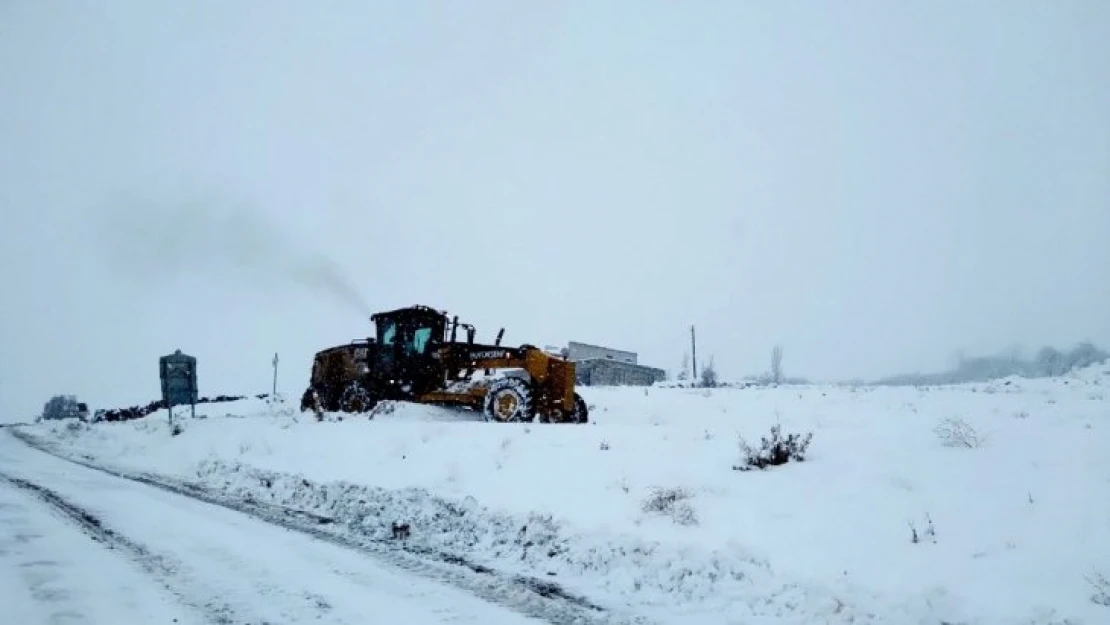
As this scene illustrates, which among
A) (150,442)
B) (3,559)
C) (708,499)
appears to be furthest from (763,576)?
(150,442)

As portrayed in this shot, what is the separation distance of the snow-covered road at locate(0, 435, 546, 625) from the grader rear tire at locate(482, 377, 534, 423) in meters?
7.81

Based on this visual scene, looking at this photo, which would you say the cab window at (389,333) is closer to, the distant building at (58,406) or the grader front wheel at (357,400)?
the grader front wheel at (357,400)

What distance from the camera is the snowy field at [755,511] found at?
4816 millimetres

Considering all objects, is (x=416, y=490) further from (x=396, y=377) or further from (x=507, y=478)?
(x=396, y=377)

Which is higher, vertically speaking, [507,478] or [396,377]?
[396,377]

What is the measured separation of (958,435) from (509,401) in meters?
9.87

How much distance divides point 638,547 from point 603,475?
2.59 m

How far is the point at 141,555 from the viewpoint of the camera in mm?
6121

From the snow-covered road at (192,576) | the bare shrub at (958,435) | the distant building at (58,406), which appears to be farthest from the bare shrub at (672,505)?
the distant building at (58,406)

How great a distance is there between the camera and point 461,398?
17.0 metres

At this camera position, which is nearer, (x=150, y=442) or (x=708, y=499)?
(x=708, y=499)

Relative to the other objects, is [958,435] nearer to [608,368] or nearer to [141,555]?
[141,555]

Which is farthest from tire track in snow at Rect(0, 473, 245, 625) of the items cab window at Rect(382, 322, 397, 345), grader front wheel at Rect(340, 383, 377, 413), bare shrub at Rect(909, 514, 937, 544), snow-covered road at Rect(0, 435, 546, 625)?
cab window at Rect(382, 322, 397, 345)

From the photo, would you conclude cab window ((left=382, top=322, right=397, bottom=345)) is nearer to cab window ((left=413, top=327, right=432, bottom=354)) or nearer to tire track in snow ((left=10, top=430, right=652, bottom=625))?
cab window ((left=413, top=327, right=432, bottom=354))
